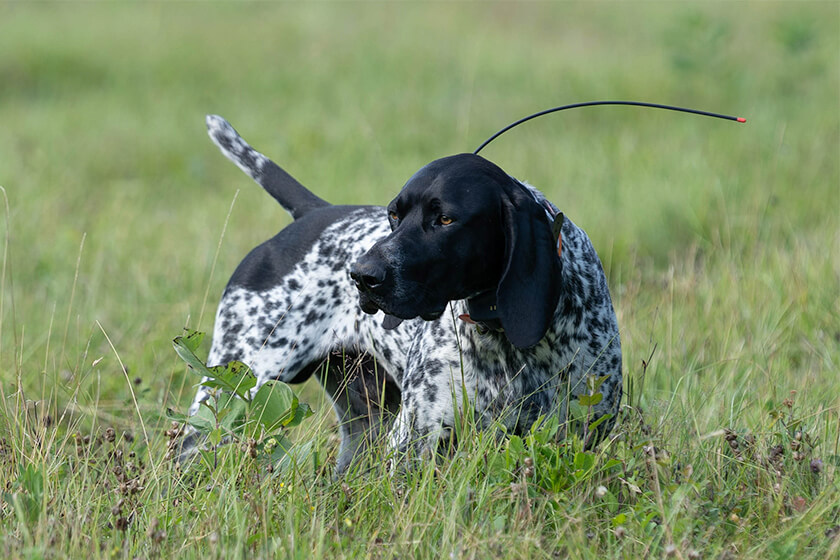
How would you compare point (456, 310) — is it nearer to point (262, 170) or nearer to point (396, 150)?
point (262, 170)

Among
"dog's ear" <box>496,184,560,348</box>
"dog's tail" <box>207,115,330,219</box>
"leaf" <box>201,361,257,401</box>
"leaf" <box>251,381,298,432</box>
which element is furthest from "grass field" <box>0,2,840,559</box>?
"dog's tail" <box>207,115,330,219</box>

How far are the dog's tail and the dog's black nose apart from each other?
162 cm

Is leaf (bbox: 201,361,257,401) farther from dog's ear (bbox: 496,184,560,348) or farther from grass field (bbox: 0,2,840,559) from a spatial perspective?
dog's ear (bbox: 496,184,560,348)

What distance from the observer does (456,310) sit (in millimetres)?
3318

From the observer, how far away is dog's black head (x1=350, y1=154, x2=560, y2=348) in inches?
112

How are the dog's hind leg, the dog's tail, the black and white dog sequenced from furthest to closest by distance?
the dog's tail
the dog's hind leg
the black and white dog

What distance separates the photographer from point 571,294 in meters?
3.14

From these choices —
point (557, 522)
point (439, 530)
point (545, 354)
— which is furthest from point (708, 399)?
point (439, 530)

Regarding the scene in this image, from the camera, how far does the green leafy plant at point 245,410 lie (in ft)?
9.64

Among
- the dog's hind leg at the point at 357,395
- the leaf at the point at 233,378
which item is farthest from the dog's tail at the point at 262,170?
the leaf at the point at 233,378

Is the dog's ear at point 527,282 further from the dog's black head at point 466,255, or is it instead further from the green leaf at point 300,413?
the green leaf at point 300,413

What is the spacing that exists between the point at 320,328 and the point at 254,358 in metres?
0.30

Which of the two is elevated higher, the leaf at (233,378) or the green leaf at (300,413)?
the leaf at (233,378)

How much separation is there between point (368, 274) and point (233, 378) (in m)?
0.61
